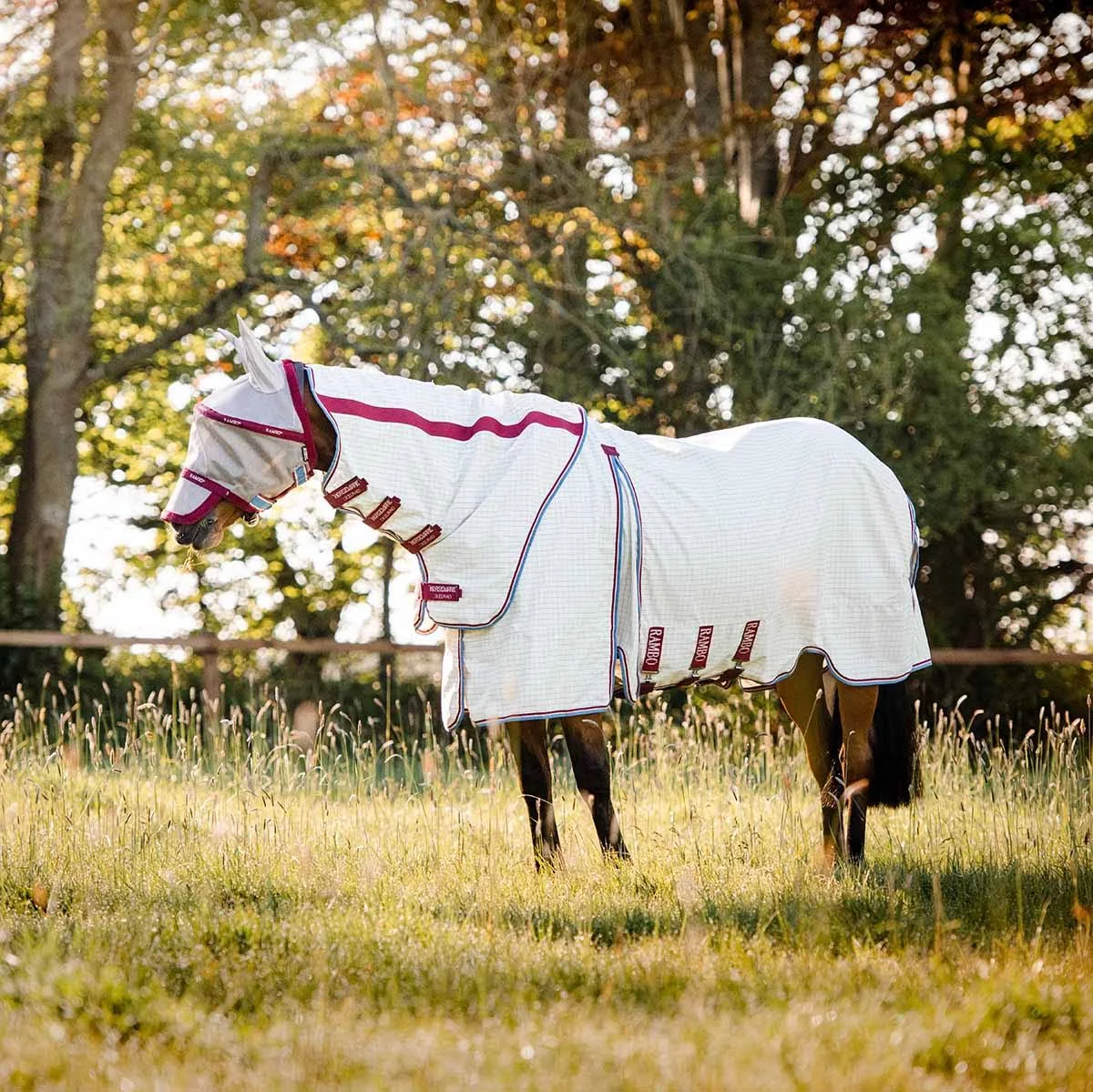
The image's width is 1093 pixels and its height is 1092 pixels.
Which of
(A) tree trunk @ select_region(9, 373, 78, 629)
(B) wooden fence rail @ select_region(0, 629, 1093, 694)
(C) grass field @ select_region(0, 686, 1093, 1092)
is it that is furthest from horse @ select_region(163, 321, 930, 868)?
(A) tree trunk @ select_region(9, 373, 78, 629)

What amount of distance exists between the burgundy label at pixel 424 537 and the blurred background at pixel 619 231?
705cm

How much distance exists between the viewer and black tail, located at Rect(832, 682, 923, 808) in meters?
5.09

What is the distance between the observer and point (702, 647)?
4.77m

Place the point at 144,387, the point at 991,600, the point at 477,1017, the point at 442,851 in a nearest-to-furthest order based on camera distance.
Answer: the point at 477,1017
the point at 442,851
the point at 991,600
the point at 144,387

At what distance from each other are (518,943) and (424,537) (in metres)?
1.37

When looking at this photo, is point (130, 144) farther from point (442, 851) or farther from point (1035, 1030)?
point (1035, 1030)

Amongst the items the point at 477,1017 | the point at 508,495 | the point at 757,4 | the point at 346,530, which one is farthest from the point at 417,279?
the point at 477,1017

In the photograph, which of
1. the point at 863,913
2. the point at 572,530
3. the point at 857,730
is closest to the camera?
the point at 863,913

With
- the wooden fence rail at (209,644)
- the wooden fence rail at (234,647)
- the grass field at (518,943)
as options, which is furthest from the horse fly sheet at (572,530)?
the wooden fence rail at (209,644)

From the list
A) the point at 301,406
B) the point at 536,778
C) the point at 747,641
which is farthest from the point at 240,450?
the point at 747,641

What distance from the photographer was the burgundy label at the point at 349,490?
171 inches

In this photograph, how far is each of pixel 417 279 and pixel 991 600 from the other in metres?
6.01

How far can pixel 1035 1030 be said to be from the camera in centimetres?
298

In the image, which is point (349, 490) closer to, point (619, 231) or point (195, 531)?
point (195, 531)
